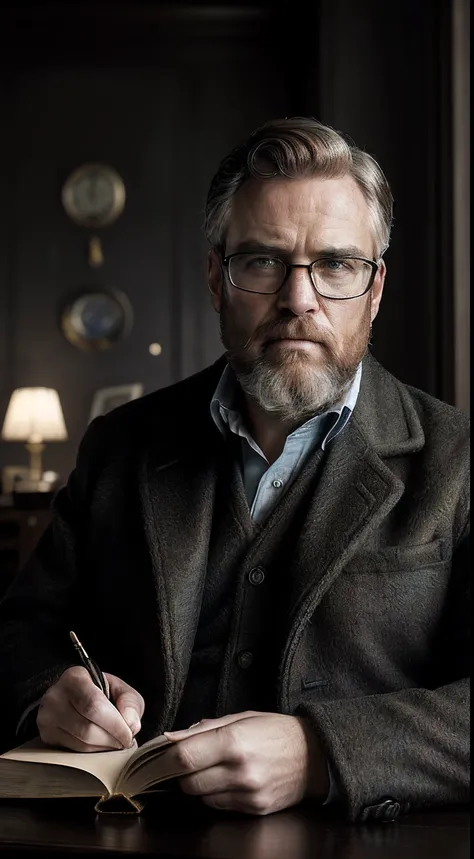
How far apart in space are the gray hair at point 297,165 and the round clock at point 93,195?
17.3ft

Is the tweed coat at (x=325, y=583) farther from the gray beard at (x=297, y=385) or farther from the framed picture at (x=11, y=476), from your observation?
the framed picture at (x=11, y=476)

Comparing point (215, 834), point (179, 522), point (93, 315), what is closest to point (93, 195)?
point (93, 315)

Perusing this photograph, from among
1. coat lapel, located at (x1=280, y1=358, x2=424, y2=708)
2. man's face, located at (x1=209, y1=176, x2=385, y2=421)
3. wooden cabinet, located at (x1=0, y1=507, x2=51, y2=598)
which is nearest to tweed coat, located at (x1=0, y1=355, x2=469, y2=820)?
coat lapel, located at (x1=280, y1=358, x2=424, y2=708)

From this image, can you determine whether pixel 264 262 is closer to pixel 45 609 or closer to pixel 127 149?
pixel 45 609

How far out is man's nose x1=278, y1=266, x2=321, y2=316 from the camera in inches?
69.7

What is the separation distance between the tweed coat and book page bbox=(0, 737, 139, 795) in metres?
0.22

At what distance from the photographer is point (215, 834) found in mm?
1202

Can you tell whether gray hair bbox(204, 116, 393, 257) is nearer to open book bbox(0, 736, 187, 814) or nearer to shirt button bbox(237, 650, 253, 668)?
shirt button bbox(237, 650, 253, 668)

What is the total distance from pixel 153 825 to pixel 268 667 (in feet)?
1.61

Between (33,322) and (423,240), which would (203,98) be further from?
(423,240)

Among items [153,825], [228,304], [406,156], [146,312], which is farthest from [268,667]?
[146,312]

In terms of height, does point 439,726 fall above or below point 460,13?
below

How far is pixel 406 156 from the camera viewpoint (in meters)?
4.55

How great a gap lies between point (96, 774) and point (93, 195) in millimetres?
6142
